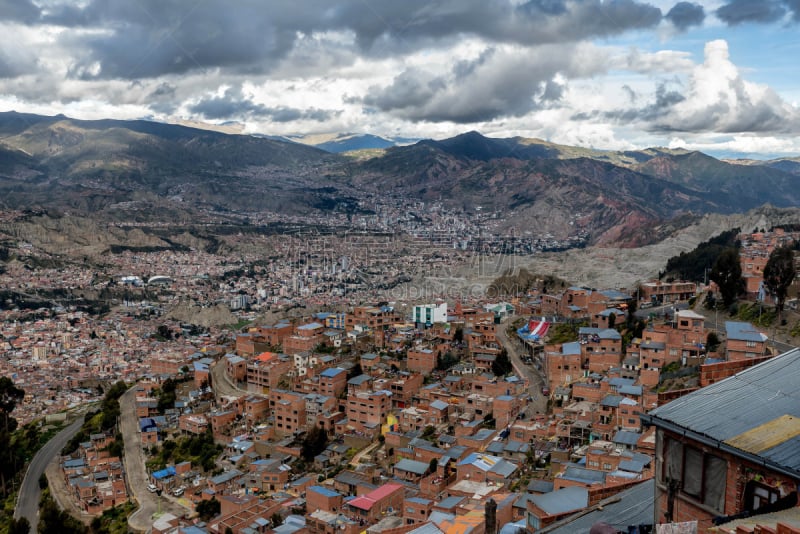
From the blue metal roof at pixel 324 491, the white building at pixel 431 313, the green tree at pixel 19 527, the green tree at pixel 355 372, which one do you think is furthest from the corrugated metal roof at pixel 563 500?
the white building at pixel 431 313

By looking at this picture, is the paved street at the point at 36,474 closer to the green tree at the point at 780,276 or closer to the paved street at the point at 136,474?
the paved street at the point at 136,474

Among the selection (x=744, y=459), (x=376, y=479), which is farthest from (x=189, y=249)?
(x=744, y=459)

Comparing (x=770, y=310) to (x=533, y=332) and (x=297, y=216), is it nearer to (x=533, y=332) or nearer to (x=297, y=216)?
(x=533, y=332)

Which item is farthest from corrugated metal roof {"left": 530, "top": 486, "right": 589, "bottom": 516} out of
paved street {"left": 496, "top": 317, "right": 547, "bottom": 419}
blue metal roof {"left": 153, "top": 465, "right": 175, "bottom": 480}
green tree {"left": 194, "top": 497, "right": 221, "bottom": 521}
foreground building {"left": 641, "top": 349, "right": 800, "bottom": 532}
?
blue metal roof {"left": 153, "top": 465, "right": 175, "bottom": 480}

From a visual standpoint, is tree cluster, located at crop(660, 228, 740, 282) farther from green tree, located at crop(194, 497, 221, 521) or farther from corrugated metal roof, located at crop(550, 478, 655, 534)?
corrugated metal roof, located at crop(550, 478, 655, 534)

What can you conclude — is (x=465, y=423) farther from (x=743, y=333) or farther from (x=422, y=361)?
(x=743, y=333)

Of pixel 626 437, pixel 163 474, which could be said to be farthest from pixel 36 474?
pixel 626 437
